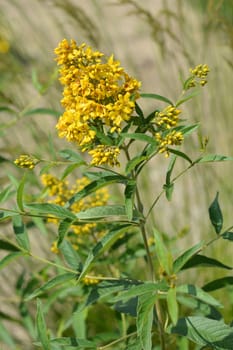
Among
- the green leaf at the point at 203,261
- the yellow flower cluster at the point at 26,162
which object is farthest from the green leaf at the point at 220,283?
the yellow flower cluster at the point at 26,162

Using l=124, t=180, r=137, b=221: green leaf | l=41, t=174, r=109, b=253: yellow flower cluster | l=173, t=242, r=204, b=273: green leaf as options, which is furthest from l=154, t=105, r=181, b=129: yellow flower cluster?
l=41, t=174, r=109, b=253: yellow flower cluster

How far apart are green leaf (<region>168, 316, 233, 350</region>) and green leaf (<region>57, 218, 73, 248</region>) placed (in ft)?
1.12

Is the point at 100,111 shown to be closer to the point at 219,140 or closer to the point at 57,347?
the point at 57,347

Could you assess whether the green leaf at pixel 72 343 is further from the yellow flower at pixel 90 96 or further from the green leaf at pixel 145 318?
the yellow flower at pixel 90 96

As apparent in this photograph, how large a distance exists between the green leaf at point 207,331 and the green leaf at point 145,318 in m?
0.17

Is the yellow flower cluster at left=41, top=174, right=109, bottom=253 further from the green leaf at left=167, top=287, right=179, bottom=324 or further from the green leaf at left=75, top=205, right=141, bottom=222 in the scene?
the green leaf at left=167, top=287, right=179, bottom=324

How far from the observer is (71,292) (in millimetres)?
1679

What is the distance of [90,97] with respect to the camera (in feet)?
3.89

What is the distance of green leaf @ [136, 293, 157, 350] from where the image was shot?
109 centimetres

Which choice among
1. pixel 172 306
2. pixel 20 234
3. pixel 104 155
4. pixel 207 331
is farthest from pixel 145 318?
pixel 20 234

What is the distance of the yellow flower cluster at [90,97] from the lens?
115 centimetres

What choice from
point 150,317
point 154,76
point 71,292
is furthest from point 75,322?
point 154,76

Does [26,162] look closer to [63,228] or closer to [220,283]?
[63,228]

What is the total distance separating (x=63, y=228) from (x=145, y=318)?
26 cm
